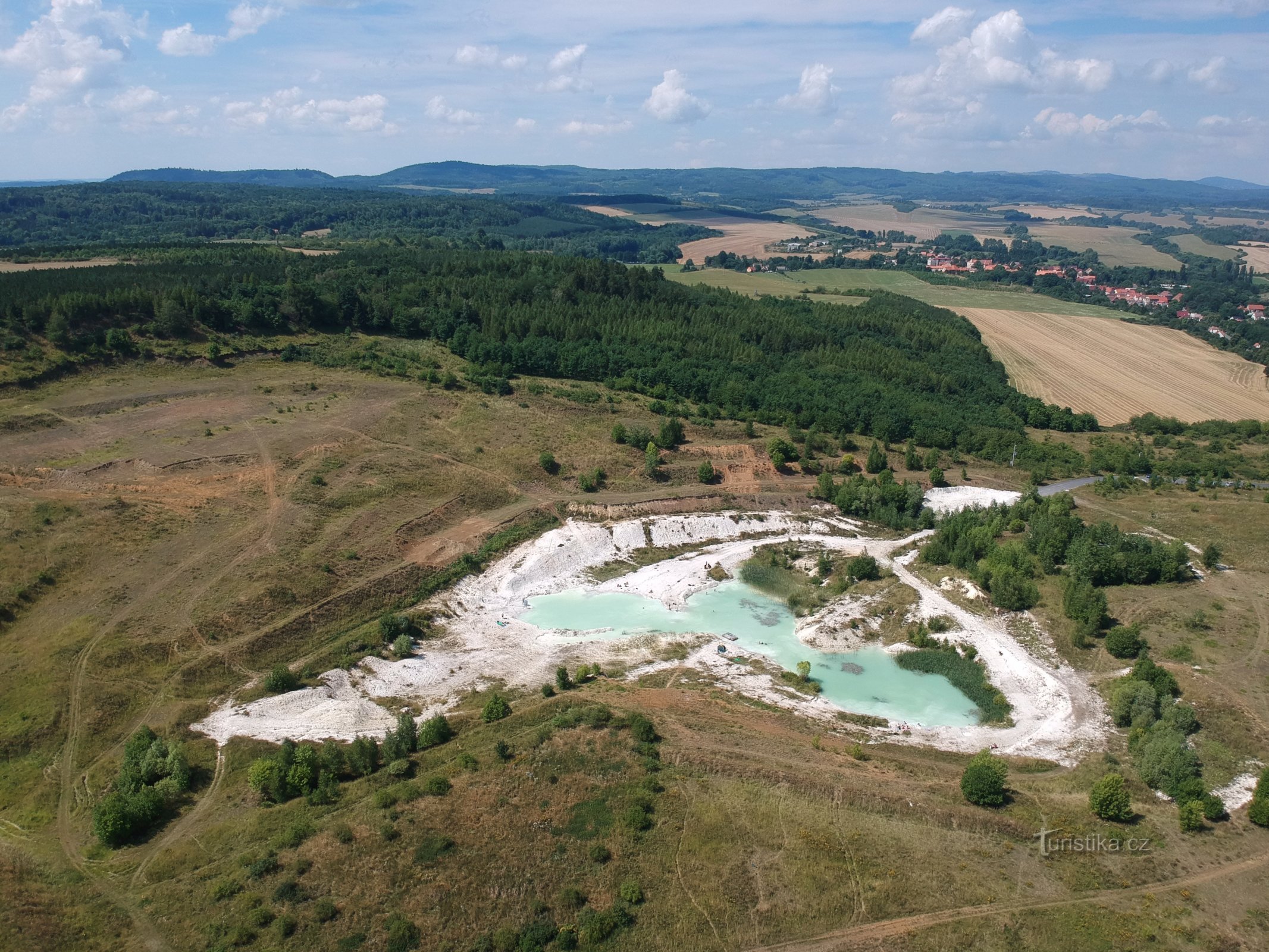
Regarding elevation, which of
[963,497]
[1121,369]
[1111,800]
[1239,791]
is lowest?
[1239,791]

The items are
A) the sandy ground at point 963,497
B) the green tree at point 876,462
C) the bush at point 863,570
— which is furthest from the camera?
the green tree at point 876,462

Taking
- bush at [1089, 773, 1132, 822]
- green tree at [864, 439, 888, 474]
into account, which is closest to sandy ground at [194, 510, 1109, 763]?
bush at [1089, 773, 1132, 822]

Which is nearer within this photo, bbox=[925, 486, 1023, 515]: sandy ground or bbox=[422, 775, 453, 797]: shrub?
bbox=[422, 775, 453, 797]: shrub

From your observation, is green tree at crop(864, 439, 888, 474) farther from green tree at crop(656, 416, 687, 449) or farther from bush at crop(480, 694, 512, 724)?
bush at crop(480, 694, 512, 724)

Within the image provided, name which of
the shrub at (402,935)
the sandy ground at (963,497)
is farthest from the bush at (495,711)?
the sandy ground at (963,497)

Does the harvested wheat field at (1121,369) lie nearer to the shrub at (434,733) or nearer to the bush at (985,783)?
the bush at (985,783)

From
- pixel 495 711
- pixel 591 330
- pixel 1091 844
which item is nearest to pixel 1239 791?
pixel 1091 844

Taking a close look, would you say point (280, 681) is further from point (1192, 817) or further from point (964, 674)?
point (1192, 817)
